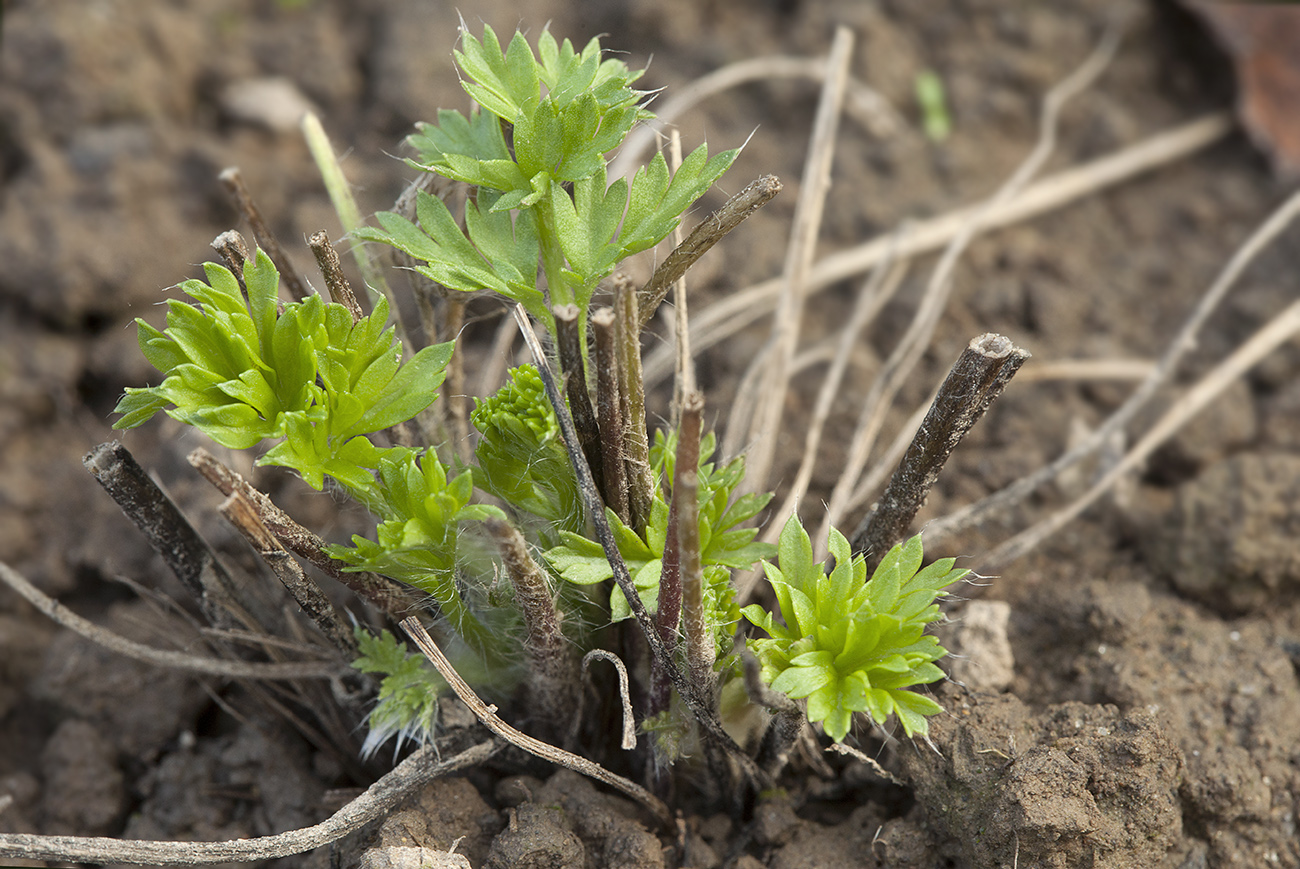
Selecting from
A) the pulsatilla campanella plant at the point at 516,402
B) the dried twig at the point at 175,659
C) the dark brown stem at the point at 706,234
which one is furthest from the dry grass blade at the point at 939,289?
the dried twig at the point at 175,659

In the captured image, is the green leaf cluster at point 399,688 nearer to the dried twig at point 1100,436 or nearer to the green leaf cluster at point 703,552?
the green leaf cluster at point 703,552

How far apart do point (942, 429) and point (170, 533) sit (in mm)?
1381

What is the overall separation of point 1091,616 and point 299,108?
9.90ft

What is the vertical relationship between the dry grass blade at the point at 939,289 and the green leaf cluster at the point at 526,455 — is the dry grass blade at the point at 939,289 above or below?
below

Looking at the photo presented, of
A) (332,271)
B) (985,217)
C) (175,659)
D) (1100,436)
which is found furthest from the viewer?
(985,217)

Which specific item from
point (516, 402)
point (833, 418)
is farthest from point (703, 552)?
point (833, 418)

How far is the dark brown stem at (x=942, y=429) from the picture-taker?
1.48m

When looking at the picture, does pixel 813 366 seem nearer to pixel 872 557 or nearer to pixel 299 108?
pixel 872 557

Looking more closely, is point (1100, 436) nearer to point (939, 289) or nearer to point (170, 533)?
point (939, 289)

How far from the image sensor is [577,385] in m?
1.52

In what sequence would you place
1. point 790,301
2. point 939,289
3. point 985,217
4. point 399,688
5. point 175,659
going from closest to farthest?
1. point 399,688
2. point 175,659
3. point 790,301
4. point 939,289
5. point 985,217

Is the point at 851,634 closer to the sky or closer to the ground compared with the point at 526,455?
closer to the ground

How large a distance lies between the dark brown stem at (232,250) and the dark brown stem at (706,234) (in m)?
0.65

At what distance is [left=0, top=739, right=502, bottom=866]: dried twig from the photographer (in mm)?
1504
